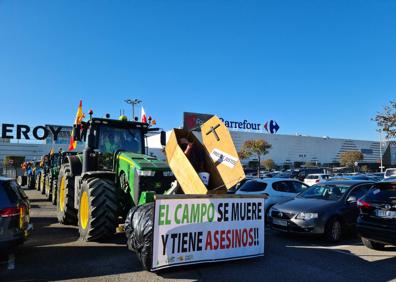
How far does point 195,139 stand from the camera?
691 centimetres


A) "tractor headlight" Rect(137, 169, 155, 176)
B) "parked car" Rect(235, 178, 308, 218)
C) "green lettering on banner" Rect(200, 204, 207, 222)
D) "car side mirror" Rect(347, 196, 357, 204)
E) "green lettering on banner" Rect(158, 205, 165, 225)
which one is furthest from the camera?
"parked car" Rect(235, 178, 308, 218)

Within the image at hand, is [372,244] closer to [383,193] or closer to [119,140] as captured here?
[383,193]

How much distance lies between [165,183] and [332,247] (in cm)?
379

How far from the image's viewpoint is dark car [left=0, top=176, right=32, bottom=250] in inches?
215

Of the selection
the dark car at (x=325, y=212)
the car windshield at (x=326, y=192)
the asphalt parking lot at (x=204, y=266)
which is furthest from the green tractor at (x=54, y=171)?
the car windshield at (x=326, y=192)

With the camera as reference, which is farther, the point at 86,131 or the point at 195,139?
the point at 86,131

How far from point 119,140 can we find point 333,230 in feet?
17.9

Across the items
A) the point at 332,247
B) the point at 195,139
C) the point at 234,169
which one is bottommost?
the point at 332,247

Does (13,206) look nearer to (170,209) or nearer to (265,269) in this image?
(170,209)

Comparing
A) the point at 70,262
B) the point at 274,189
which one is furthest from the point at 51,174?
the point at 70,262

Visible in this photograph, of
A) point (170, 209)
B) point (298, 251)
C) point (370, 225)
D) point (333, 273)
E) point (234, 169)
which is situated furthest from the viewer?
point (298, 251)

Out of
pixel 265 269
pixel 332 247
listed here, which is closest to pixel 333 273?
pixel 265 269

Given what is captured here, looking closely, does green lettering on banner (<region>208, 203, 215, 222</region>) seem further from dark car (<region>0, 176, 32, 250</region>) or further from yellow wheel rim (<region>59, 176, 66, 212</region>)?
yellow wheel rim (<region>59, 176, 66, 212</region>)

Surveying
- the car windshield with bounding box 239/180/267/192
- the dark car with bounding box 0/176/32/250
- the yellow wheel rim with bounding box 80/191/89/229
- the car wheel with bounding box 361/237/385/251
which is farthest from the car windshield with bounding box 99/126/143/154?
the car wheel with bounding box 361/237/385/251
